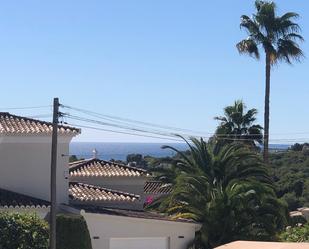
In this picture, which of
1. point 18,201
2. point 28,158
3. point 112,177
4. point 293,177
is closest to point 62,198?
point 28,158

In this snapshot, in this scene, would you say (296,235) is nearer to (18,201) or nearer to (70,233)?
(70,233)

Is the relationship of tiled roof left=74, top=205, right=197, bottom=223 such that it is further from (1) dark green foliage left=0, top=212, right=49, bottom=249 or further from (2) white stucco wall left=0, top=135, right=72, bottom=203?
(1) dark green foliage left=0, top=212, right=49, bottom=249

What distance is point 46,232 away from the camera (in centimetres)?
2297

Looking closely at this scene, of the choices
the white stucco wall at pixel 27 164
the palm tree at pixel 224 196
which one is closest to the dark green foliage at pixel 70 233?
the white stucco wall at pixel 27 164

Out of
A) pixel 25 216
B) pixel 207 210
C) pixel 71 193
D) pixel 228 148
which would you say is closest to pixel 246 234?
pixel 207 210

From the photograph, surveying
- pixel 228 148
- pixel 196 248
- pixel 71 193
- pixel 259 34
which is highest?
pixel 259 34

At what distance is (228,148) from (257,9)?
47.7 feet

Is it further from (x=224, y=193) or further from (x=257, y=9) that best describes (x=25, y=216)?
(x=257, y=9)

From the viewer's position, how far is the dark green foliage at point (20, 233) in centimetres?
2223

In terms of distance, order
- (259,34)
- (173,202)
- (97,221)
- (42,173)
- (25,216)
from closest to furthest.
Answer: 1. (25,216)
2. (97,221)
3. (42,173)
4. (173,202)
5. (259,34)

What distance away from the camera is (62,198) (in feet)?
92.4

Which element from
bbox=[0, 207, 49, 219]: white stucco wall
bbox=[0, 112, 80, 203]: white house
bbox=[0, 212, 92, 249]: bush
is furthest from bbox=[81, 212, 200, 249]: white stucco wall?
bbox=[0, 212, 92, 249]: bush

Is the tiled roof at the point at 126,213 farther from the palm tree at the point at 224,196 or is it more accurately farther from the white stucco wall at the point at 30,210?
the white stucco wall at the point at 30,210

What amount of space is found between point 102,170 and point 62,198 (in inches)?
289
